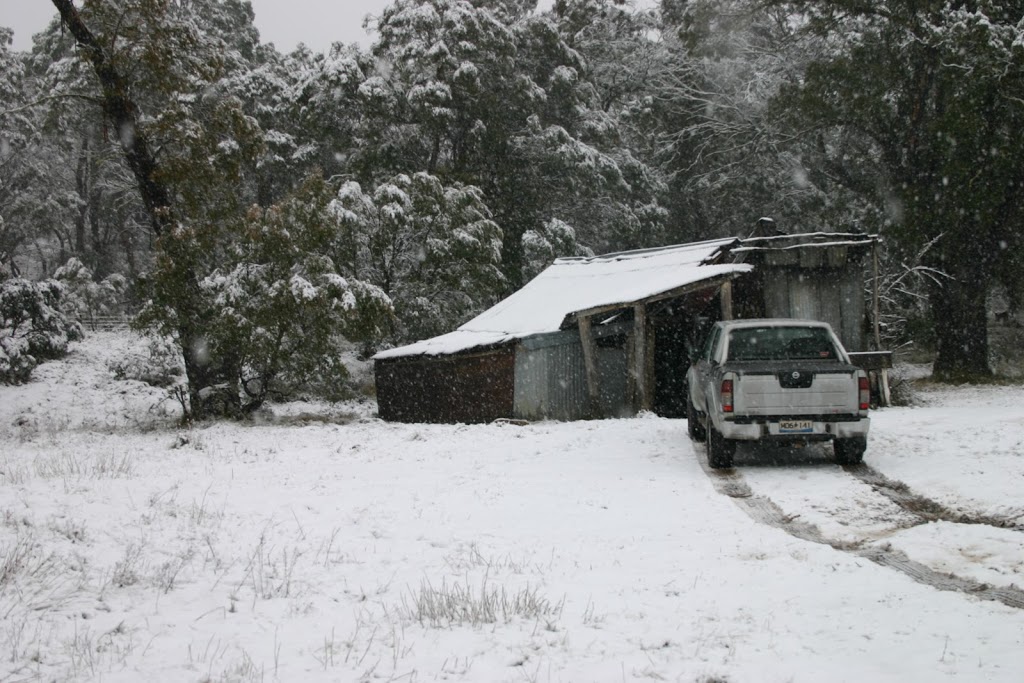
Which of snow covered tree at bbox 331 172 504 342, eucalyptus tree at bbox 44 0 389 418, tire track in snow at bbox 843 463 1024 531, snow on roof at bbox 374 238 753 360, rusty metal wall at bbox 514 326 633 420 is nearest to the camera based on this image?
tire track in snow at bbox 843 463 1024 531

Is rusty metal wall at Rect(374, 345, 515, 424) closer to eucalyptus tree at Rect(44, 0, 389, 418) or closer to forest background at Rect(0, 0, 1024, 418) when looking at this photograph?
forest background at Rect(0, 0, 1024, 418)

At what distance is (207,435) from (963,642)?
14227 millimetres

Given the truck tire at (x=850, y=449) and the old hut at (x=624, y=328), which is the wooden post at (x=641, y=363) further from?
the truck tire at (x=850, y=449)

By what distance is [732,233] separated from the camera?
36.2m

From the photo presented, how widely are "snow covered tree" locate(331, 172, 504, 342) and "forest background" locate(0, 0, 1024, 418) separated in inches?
4.3

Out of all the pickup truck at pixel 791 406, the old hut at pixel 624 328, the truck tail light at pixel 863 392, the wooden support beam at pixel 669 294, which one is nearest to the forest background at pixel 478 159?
the old hut at pixel 624 328

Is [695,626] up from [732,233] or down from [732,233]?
down

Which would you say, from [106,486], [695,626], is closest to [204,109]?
[106,486]

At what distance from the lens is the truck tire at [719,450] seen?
35.4 feet

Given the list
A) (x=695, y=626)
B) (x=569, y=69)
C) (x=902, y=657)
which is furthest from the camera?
(x=569, y=69)

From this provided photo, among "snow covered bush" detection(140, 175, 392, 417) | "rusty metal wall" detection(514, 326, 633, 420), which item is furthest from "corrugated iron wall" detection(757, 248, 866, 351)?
"snow covered bush" detection(140, 175, 392, 417)

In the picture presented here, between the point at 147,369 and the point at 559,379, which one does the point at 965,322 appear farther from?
the point at 147,369

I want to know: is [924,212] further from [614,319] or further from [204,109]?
[204,109]

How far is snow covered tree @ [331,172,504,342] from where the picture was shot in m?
29.3
